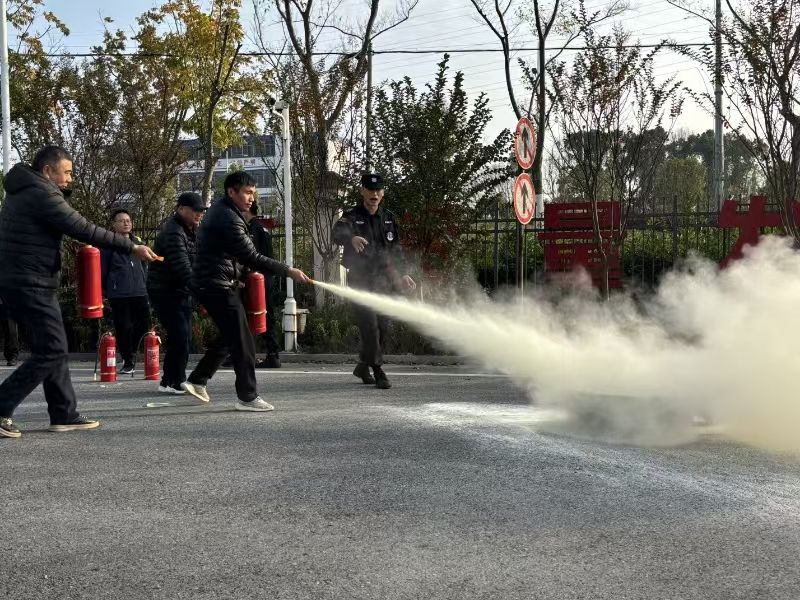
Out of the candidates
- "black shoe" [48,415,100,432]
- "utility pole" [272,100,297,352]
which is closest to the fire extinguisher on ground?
"black shoe" [48,415,100,432]

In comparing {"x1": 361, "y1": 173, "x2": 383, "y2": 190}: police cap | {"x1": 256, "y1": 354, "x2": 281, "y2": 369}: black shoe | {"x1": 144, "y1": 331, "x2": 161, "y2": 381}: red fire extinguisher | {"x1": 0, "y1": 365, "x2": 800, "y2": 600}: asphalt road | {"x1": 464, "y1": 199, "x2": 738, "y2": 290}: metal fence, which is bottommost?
{"x1": 0, "y1": 365, "x2": 800, "y2": 600}: asphalt road

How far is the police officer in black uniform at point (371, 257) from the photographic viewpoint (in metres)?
8.30

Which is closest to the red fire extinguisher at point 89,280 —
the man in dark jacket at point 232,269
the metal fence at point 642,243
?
the man in dark jacket at point 232,269

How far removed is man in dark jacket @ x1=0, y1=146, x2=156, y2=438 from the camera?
18.9 ft

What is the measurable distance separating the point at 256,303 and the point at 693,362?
366 cm

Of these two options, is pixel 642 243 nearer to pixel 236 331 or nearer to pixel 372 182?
pixel 372 182

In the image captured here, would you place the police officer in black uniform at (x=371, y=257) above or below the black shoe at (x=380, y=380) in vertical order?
above

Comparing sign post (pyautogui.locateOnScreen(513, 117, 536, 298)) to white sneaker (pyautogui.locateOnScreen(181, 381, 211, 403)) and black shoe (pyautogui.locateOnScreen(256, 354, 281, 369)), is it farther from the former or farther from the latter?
white sneaker (pyautogui.locateOnScreen(181, 381, 211, 403))

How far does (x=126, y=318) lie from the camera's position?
10008mm

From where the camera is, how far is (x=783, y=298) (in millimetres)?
5637

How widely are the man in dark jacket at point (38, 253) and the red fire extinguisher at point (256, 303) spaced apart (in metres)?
1.46

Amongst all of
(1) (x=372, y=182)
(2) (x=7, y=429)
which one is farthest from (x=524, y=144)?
(2) (x=7, y=429)

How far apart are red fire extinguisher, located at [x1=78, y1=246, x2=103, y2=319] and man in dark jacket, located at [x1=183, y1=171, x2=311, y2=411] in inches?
31.3

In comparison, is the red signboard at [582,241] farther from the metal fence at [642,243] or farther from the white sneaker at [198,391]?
the white sneaker at [198,391]
